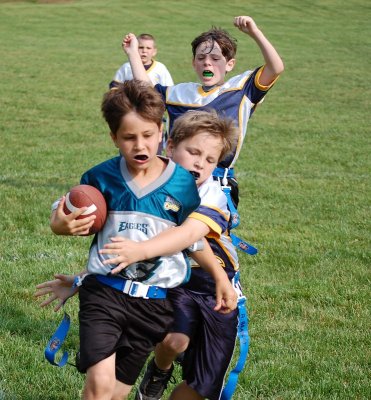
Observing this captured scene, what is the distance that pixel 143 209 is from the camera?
3.69 metres

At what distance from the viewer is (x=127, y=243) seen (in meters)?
3.51

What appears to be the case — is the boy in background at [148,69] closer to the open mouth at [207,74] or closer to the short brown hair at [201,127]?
the open mouth at [207,74]

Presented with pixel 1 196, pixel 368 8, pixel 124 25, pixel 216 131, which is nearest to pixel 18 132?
pixel 1 196

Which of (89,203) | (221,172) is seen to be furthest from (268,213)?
(89,203)

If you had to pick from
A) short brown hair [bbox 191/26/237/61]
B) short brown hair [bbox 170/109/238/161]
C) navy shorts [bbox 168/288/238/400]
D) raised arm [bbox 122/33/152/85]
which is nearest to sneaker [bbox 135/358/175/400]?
navy shorts [bbox 168/288/238/400]

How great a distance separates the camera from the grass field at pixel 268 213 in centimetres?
525

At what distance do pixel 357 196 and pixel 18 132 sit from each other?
7040 mm

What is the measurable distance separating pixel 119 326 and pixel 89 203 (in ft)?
1.96

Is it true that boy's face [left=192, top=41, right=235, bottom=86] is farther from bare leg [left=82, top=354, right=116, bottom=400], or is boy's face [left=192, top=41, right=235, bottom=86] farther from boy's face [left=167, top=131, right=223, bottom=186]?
bare leg [left=82, top=354, right=116, bottom=400]

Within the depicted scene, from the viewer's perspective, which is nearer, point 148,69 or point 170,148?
point 170,148

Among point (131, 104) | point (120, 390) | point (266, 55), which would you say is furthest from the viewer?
point (266, 55)

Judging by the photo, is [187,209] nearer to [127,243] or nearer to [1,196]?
[127,243]

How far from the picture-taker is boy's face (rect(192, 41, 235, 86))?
5945 millimetres

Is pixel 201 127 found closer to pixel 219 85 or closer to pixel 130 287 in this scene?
pixel 130 287
